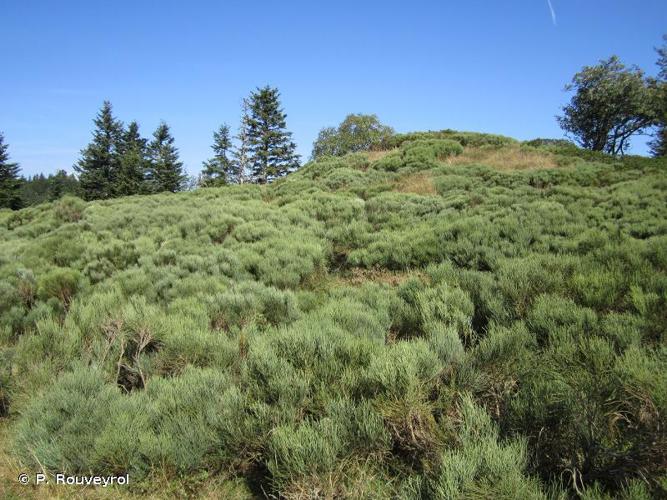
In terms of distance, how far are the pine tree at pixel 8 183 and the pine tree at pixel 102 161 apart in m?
7.38

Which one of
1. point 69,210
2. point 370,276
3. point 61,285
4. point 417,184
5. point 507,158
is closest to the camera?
point 61,285

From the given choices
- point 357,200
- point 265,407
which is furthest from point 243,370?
point 357,200

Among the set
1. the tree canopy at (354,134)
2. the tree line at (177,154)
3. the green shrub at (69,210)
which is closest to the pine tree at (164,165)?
the tree line at (177,154)

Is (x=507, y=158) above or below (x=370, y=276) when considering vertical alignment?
above

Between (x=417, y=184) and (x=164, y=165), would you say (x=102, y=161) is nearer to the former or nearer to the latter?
(x=164, y=165)

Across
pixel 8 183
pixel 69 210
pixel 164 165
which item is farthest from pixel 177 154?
pixel 69 210

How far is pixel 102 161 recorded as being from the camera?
49.1 meters

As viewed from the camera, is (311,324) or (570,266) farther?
(570,266)

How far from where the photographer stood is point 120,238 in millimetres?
10383

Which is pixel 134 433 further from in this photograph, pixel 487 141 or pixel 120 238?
pixel 487 141

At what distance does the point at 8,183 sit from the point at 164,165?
19.0 metres

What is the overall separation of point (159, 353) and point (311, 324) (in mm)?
1770

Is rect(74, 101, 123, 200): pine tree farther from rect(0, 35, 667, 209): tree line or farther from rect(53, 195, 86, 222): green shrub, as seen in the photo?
rect(53, 195, 86, 222): green shrub

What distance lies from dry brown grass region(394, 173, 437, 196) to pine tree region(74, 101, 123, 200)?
1712 inches
